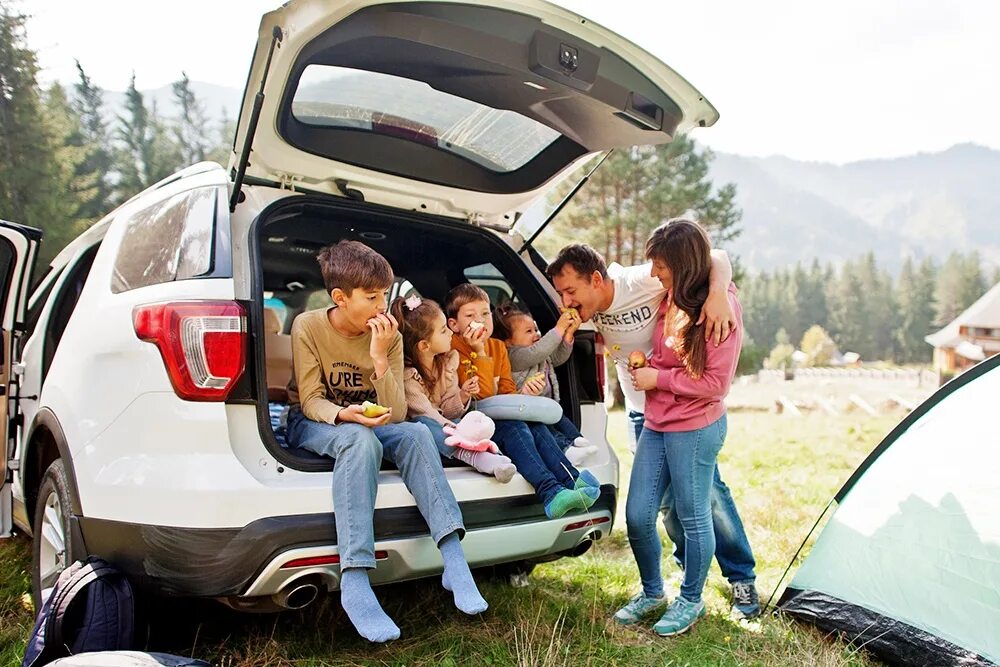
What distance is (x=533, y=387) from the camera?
301cm

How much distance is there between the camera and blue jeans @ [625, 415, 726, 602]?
2.82 m

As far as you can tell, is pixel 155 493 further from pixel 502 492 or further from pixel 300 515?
pixel 502 492

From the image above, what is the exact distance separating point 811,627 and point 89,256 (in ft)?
11.1

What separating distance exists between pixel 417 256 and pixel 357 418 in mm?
1486

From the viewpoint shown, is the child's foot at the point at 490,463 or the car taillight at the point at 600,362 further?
the car taillight at the point at 600,362

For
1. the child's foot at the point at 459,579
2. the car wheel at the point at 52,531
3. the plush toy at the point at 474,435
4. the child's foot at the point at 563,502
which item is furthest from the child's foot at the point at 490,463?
the car wheel at the point at 52,531

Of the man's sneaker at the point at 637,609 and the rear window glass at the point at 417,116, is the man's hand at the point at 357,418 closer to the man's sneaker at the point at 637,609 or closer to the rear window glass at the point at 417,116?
the rear window glass at the point at 417,116

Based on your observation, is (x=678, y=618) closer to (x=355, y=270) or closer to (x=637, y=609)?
(x=637, y=609)

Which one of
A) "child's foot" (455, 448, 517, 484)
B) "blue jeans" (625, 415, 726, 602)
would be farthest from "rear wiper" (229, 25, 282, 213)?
"blue jeans" (625, 415, 726, 602)

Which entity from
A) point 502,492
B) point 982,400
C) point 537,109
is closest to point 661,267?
point 537,109

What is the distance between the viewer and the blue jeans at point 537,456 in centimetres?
255

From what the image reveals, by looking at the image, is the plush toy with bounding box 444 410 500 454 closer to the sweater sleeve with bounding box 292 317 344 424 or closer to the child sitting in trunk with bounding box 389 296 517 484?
the child sitting in trunk with bounding box 389 296 517 484

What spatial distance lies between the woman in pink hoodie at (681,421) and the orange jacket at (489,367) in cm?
52

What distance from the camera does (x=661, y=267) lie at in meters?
2.80
